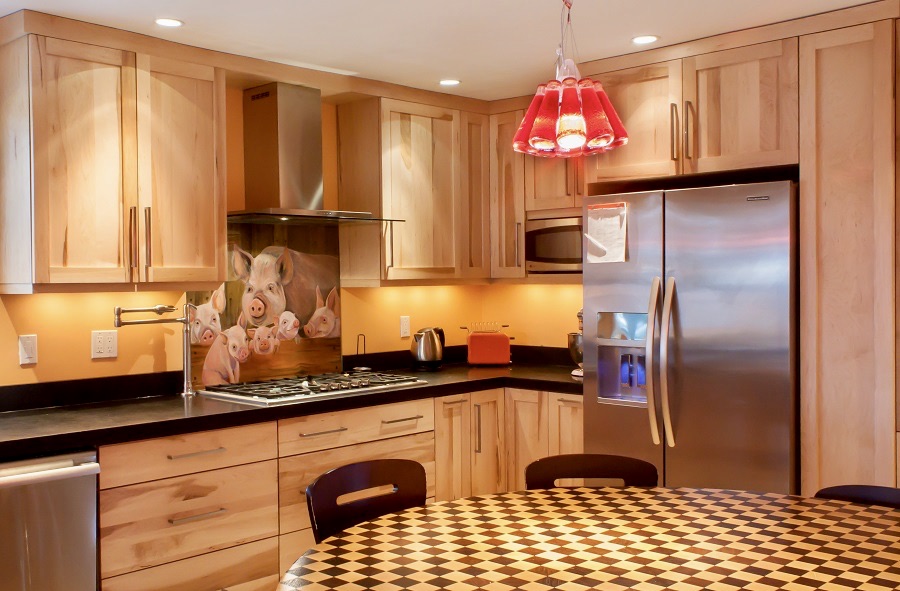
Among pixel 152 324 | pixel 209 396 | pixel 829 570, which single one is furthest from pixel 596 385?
pixel 829 570

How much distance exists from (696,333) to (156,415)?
2.14m

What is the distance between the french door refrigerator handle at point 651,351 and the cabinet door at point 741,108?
57cm

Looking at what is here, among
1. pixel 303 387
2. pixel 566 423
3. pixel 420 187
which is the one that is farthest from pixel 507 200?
pixel 303 387

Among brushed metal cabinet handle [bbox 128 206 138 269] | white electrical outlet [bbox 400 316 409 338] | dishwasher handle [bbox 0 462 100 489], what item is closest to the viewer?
dishwasher handle [bbox 0 462 100 489]

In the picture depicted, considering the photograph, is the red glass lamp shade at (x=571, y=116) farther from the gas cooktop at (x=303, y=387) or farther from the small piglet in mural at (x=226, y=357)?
the small piglet in mural at (x=226, y=357)

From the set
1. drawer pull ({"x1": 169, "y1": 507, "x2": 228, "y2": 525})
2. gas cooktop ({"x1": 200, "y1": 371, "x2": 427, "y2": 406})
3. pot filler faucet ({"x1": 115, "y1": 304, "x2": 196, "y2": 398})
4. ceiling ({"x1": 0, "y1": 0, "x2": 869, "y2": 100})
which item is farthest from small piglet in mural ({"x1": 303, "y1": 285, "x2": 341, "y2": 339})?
drawer pull ({"x1": 169, "y1": 507, "x2": 228, "y2": 525})

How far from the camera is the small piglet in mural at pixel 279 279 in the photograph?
407 centimetres

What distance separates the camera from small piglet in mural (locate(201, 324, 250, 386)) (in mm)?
3916

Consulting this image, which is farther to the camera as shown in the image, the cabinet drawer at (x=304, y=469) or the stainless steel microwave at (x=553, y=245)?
the stainless steel microwave at (x=553, y=245)

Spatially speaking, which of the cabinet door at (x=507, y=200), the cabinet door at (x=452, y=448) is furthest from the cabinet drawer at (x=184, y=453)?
the cabinet door at (x=507, y=200)

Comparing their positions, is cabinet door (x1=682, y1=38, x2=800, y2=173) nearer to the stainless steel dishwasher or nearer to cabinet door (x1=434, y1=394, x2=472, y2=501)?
cabinet door (x1=434, y1=394, x2=472, y2=501)

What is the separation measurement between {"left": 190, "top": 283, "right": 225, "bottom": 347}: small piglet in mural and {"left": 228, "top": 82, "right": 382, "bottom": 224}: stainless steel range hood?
37 cm

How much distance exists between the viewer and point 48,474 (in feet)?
8.98

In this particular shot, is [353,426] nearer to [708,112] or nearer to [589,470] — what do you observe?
[589,470]
